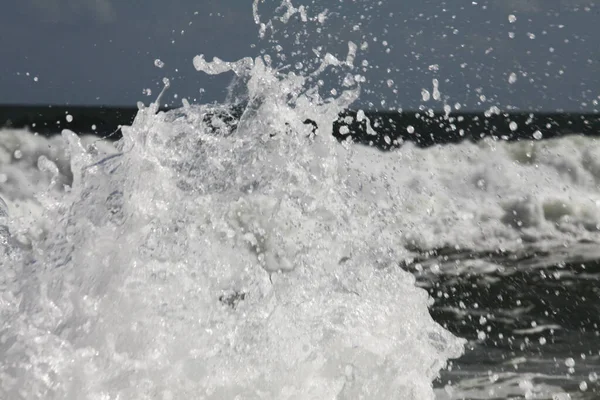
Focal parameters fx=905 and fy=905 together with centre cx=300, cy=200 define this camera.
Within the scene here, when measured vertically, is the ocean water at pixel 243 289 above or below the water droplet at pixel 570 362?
above

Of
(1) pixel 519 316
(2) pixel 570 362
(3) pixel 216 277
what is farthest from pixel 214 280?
(1) pixel 519 316

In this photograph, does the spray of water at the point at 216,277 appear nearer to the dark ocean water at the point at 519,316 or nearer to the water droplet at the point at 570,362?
the dark ocean water at the point at 519,316

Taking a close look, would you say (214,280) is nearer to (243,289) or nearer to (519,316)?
(243,289)

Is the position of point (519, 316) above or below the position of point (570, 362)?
below

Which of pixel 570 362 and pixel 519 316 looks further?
pixel 519 316

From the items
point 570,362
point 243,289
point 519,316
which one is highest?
point 243,289

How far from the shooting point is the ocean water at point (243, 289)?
238cm

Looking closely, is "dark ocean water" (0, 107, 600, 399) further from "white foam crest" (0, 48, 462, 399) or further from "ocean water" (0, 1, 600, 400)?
"white foam crest" (0, 48, 462, 399)

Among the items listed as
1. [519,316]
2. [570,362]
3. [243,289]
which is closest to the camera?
[243,289]

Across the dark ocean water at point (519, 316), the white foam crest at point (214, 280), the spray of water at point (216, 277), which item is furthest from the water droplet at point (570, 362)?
the spray of water at point (216, 277)

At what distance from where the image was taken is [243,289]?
9.02ft

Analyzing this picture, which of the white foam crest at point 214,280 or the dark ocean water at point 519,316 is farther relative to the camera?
the dark ocean water at point 519,316

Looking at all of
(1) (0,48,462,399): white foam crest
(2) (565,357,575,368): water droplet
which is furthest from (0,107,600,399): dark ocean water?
(1) (0,48,462,399): white foam crest

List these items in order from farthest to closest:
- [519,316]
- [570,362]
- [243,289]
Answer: [519,316] → [570,362] → [243,289]
